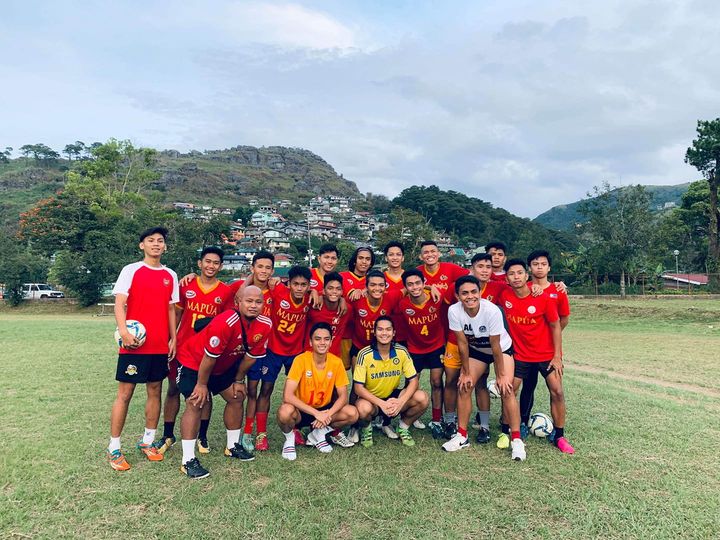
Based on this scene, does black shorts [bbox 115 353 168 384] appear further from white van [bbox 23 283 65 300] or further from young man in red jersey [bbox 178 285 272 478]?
white van [bbox 23 283 65 300]

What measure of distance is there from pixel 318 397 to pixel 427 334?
5.09ft

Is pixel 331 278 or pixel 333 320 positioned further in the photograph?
pixel 333 320

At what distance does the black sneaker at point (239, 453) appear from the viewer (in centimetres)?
434

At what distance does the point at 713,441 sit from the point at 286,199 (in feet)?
443

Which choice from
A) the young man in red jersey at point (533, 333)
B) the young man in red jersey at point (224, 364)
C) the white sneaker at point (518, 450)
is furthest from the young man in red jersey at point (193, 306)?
the young man in red jersey at point (533, 333)

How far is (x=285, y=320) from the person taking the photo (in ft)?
17.2

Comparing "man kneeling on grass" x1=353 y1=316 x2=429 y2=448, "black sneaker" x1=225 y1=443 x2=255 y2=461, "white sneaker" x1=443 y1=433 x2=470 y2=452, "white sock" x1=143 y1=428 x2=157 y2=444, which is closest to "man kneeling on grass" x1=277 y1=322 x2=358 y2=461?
"man kneeling on grass" x1=353 y1=316 x2=429 y2=448

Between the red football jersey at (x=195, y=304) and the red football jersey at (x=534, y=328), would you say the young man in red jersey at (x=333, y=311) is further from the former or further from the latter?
the red football jersey at (x=534, y=328)

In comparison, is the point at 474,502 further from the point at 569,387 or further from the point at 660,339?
the point at 660,339

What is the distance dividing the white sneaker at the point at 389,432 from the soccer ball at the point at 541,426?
5.12ft

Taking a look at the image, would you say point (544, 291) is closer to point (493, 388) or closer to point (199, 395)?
point (493, 388)

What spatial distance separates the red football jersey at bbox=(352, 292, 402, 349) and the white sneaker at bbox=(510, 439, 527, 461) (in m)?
1.95

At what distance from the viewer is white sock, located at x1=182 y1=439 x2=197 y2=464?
4.06 m

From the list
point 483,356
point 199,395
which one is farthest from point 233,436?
point 483,356
